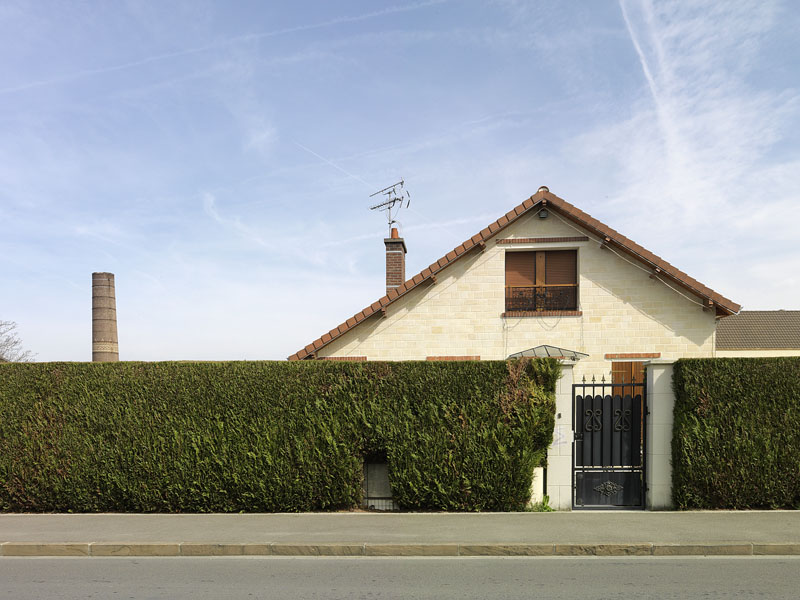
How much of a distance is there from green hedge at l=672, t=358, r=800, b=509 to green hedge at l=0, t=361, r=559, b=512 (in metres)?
2.05

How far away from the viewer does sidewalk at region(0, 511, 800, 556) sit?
7148 mm

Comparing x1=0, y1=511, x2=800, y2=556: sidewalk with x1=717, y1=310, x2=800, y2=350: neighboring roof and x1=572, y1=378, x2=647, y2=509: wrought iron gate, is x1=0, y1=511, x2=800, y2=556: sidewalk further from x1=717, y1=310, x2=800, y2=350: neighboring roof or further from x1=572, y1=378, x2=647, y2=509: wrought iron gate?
x1=717, y1=310, x2=800, y2=350: neighboring roof

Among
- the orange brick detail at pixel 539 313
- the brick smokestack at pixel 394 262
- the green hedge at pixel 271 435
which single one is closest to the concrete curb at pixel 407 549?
the green hedge at pixel 271 435

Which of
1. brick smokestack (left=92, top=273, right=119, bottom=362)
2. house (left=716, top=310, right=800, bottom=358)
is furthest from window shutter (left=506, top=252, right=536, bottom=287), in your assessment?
house (left=716, top=310, right=800, bottom=358)

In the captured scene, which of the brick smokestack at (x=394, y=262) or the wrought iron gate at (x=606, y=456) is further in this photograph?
the brick smokestack at (x=394, y=262)

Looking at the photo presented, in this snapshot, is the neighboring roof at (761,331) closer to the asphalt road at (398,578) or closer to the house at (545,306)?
the house at (545,306)

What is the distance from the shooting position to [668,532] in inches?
304

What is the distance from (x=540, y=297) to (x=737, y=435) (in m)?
7.95

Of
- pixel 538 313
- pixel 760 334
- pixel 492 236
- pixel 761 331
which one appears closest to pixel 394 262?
pixel 492 236

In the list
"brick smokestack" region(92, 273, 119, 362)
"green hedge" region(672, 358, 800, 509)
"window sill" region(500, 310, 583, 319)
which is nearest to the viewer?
"green hedge" region(672, 358, 800, 509)

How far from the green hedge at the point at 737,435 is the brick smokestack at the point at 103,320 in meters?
19.6

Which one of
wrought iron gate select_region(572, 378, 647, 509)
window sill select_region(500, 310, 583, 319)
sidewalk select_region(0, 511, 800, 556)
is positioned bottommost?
sidewalk select_region(0, 511, 800, 556)

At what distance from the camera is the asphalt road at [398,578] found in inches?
226

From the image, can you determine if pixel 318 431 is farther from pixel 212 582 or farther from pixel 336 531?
pixel 212 582
